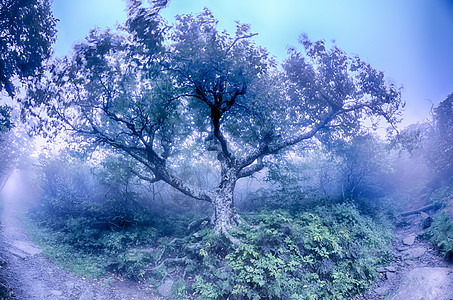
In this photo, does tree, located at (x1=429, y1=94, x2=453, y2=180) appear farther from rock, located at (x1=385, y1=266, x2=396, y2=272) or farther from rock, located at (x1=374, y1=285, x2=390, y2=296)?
rock, located at (x1=374, y1=285, x2=390, y2=296)

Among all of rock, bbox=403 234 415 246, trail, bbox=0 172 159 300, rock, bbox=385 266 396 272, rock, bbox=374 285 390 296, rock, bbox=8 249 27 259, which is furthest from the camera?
rock, bbox=403 234 415 246

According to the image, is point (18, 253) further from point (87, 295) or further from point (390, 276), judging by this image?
point (390, 276)

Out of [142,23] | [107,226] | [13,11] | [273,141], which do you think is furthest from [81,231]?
[273,141]

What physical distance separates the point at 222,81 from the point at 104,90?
562 centimetres

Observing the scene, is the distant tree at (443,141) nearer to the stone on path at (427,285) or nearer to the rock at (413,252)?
the rock at (413,252)

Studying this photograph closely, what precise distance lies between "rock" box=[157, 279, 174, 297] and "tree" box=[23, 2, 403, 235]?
8.37 ft

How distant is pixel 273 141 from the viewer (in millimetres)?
11297

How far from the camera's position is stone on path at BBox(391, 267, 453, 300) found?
18.2ft

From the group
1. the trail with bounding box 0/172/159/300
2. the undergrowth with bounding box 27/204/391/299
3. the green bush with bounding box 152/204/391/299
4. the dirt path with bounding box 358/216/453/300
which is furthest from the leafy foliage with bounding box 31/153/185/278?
the dirt path with bounding box 358/216/453/300

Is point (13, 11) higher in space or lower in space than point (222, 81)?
higher

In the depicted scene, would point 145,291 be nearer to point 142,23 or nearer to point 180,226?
point 180,226

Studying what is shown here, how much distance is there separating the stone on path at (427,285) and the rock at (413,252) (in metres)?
1.99

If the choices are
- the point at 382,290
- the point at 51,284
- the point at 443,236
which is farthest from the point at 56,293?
the point at 443,236

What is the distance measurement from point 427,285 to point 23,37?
15.3 m
